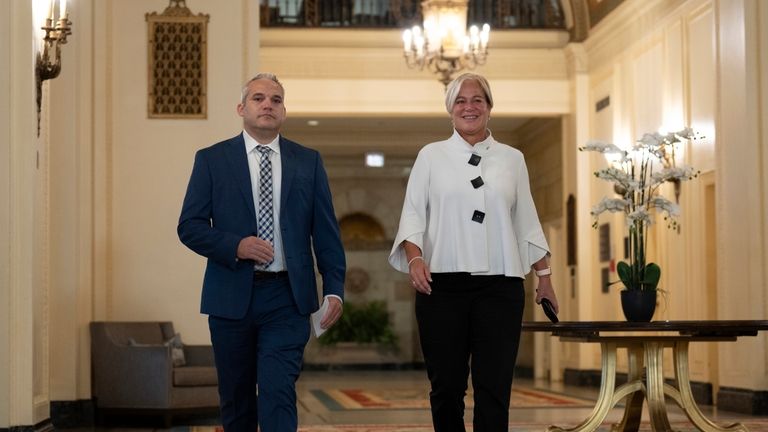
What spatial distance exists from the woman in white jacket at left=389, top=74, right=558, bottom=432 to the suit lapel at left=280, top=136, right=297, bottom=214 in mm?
495

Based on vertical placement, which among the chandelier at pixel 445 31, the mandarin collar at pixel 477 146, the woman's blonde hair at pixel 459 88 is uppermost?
the chandelier at pixel 445 31

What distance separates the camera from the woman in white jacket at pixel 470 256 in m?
4.10

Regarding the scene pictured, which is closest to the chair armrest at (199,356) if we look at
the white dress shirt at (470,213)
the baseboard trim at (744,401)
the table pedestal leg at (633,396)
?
the table pedestal leg at (633,396)

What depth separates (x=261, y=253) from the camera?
3709 millimetres

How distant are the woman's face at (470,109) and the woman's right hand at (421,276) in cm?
50

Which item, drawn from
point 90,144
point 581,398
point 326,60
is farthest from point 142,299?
point 326,60

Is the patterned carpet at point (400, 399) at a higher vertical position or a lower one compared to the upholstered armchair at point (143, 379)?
lower

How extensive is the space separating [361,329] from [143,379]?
1261 centimetres

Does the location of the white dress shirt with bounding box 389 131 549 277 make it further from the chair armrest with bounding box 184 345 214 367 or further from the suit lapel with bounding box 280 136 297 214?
the chair armrest with bounding box 184 345 214 367

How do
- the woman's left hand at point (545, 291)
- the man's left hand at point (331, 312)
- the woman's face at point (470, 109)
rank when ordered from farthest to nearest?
the woman's left hand at point (545, 291) < the woman's face at point (470, 109) < the man's left hand at point (331, 312)

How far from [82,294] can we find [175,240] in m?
1.03

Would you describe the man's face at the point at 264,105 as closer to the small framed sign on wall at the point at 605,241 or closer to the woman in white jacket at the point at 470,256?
the woman in white jacket at the point at 470,256

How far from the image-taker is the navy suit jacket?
12.4 feet

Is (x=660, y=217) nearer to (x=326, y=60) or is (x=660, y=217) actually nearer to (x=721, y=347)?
(x=721, y=347)
